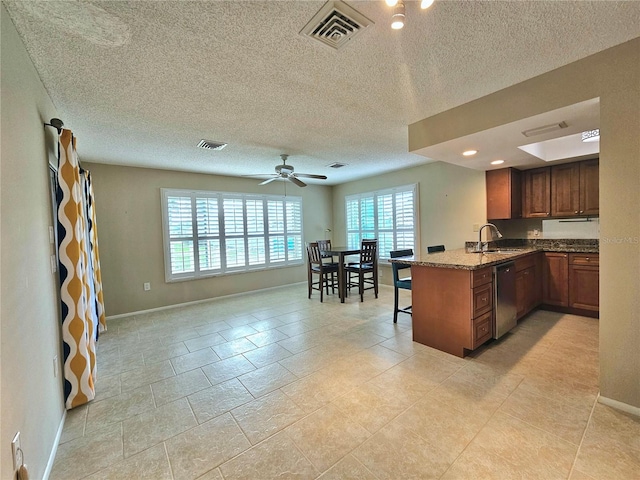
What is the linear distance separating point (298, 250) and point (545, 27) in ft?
17.9

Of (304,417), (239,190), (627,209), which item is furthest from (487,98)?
(239,190)

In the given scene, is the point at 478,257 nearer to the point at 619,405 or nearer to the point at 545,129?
Answer: the point at 545,129

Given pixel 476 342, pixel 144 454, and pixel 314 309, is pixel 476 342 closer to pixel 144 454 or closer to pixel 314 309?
pixel 314 309

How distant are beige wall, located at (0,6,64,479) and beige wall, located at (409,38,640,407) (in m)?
3.28

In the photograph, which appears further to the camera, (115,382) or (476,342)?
(476,342)

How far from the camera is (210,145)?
352 centimetres

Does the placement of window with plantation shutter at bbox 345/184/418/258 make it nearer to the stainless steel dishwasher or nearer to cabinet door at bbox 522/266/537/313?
cabinet door at bbox 522/266/537/313

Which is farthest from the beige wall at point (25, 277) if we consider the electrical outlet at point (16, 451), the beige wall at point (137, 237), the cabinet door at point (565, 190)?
the cabinet door at point (565, 190)

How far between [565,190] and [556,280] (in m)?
1.28

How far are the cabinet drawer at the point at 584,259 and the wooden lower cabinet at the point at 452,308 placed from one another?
185 cm

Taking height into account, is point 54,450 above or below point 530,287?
below

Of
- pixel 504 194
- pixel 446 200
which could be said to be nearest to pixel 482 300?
pixel 504 194

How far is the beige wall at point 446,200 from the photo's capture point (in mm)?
4473

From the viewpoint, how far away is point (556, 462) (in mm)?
1455
